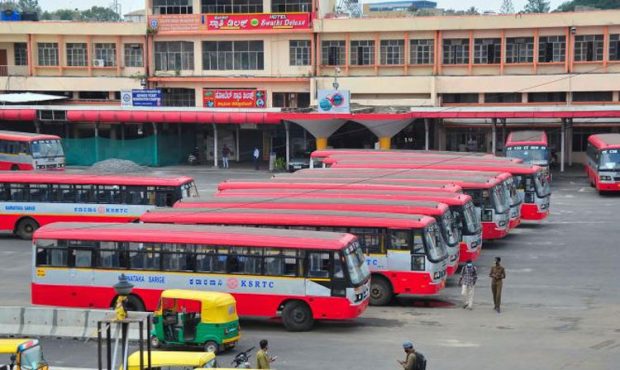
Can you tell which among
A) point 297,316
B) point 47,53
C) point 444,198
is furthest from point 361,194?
point 47,53

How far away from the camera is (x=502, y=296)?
2794cm

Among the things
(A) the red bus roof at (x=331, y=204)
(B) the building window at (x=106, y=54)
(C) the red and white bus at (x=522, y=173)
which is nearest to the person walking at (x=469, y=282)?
(A) the red bus roof at (x=331, y=204)

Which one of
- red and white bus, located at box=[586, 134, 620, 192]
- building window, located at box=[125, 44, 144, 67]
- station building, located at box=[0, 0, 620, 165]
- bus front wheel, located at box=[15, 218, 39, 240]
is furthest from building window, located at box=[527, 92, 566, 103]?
bus front wheel, located at box=[15, 218, 39, 240]

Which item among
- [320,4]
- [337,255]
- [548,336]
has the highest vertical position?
[320,4]

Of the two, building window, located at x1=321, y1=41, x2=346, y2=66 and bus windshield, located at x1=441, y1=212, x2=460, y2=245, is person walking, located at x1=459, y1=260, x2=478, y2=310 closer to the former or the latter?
bus windshield, located at x1=441, y1=212, x2=460, y2=245

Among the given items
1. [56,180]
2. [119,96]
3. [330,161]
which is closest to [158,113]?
[119,96]

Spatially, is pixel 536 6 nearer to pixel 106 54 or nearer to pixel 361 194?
pixel 106 54

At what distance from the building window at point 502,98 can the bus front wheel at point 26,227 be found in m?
32.4

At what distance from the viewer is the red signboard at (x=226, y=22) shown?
63781 mm

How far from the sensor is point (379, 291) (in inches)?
1069

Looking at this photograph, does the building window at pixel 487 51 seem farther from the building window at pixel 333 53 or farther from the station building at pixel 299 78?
the building window at pixel 333 53

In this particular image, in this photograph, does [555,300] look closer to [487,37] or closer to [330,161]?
[330,161]

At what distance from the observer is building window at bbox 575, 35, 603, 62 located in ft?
197

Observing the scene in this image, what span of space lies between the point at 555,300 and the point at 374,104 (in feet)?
119
